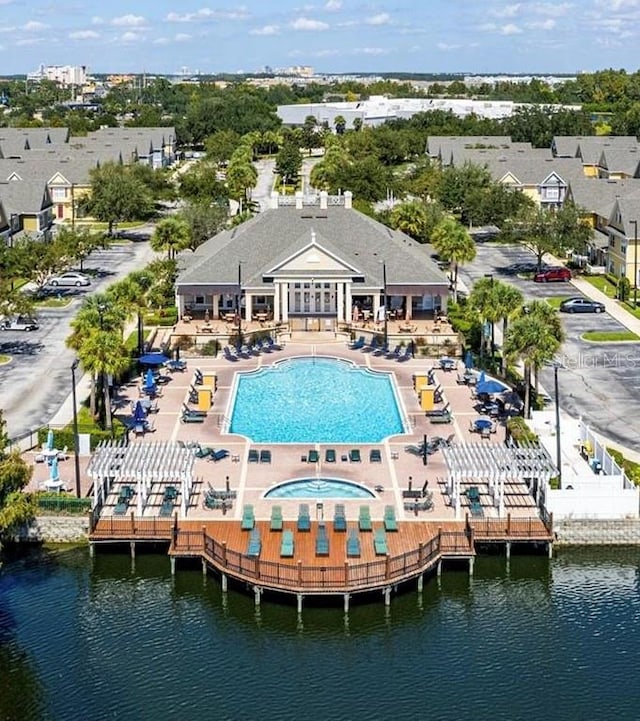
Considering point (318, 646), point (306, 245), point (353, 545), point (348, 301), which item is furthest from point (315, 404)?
point (318, 646)

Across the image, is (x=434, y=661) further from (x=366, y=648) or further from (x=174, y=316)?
(x=174, y=316)

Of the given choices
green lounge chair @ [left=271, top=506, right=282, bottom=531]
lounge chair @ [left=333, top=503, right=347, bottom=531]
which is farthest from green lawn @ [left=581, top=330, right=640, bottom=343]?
green lounge chair @ [left=271, top=506, right=282, bottom=531]

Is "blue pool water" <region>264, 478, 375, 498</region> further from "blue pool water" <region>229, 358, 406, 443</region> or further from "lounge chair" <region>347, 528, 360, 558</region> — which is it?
"blue pool water" <region>229, 358, 406, 443</region>

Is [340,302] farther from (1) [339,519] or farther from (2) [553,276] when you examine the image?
(1) [339,519]

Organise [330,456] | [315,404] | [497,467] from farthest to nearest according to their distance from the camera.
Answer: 1. [315,404]
2. [330,456]
3. [497,467]

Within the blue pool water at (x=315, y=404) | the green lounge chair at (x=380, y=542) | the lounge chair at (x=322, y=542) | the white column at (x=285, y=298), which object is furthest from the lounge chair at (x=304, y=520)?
the white column at (x=285, y=298)

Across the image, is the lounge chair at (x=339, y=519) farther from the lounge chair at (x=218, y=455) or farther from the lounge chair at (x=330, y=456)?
the lounge chair at (x=218, y=455)

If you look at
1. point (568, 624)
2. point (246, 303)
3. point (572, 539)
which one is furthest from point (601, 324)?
point (568, 624)
